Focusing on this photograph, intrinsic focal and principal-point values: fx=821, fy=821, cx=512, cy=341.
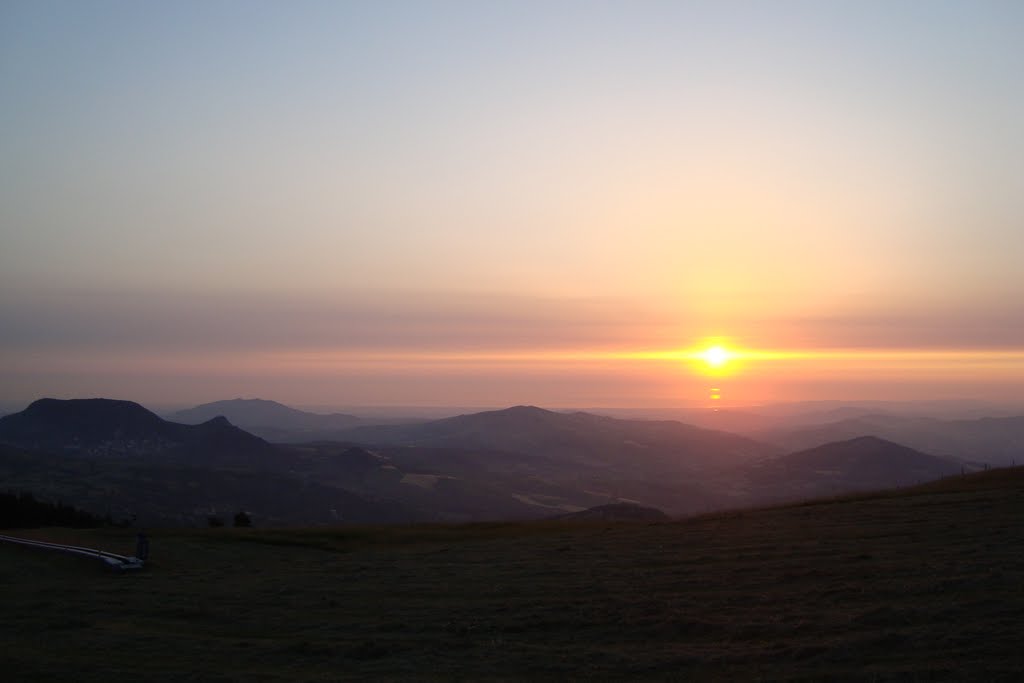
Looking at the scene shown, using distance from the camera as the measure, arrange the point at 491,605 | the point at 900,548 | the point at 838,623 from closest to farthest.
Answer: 1. the point at 838,623
2. the point at 491,605
3. the point at 900,548

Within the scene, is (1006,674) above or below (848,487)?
above

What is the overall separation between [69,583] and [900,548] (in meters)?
27.0

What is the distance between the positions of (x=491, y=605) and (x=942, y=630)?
36.3ft

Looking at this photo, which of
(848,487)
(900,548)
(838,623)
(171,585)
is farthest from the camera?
(848,487)

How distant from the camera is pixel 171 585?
92.1 ft

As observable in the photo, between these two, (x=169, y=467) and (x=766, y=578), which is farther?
(x=169, y=467)

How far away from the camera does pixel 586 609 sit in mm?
20516

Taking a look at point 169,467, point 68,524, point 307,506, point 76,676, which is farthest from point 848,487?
point 76,676

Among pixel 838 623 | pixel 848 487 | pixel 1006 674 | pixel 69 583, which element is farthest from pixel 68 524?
pixel 848 487

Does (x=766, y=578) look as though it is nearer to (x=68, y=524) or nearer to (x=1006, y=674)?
(x=1006, y=674)

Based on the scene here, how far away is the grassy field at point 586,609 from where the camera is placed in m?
15.5

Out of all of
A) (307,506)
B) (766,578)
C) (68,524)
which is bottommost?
(307,506)

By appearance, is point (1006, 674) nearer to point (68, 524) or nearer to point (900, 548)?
point (900, 548)

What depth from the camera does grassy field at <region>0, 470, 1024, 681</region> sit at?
15.5 m
